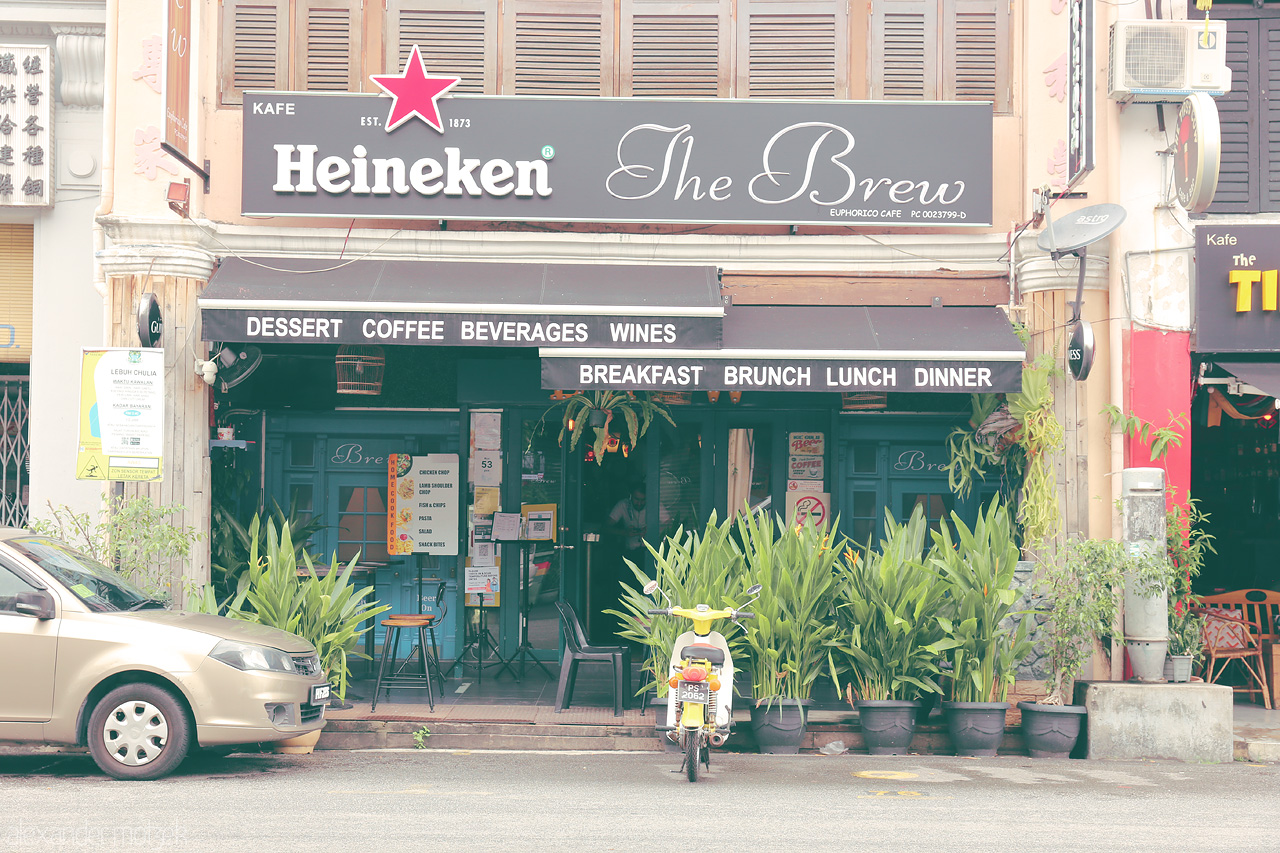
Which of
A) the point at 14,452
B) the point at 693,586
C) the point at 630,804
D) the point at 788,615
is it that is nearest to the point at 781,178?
the point at 693,586

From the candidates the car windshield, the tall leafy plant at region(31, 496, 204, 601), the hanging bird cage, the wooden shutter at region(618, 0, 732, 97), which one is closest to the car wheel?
the car windshield

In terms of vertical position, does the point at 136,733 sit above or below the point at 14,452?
below

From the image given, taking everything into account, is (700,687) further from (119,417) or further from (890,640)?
(119,417)

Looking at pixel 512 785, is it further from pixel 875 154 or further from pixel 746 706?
pixel 875 154

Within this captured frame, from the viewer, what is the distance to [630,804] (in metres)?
6.87

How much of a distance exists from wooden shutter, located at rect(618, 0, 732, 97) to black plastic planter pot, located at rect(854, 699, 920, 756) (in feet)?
18.6

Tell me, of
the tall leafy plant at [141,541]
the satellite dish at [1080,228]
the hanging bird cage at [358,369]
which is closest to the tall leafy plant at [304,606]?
the tall leafy plant at [141,541]

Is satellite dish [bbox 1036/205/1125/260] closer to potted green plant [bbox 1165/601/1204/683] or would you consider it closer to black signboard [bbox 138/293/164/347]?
potted green plant [bbox 1165/601/1204/683]

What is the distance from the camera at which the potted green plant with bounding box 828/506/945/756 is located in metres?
8.76

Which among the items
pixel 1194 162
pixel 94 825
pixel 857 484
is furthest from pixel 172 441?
pixel 1194 162

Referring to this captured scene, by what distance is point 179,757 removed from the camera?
287 inches

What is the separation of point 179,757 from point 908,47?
850cm

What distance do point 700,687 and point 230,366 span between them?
17.7 ft

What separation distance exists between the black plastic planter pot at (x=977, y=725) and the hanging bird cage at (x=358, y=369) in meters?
6.14
